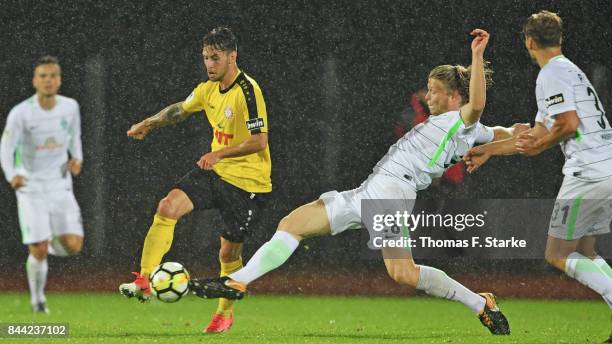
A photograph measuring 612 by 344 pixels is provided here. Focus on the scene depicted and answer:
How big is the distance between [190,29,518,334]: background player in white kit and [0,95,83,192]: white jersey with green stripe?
46.0 inches

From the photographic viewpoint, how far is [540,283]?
11352mm

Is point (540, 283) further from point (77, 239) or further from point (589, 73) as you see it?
point (77, 239)

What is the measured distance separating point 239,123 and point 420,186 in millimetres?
1290

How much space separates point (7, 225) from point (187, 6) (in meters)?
3.58

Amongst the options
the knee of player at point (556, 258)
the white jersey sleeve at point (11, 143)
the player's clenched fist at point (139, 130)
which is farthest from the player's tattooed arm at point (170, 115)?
the knee of player at point (556, 258)

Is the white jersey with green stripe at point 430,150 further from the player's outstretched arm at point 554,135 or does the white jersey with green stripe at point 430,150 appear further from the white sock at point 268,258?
the white sock at point 268,258

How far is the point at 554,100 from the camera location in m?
6.15

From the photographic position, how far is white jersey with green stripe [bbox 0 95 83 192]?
19.7 ft

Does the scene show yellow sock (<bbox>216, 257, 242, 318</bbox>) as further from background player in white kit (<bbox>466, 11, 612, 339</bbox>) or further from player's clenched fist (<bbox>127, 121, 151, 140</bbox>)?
background player in white kit (<bbox>466, 11, 612, 339</bbox>)

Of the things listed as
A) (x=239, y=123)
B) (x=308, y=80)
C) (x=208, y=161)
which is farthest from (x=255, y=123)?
(x=308, y=80)

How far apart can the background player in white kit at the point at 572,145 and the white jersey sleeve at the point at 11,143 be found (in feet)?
9.08

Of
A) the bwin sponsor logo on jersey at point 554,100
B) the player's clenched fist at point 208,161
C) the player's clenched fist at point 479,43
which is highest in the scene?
the player's clenched fist at point 479,43

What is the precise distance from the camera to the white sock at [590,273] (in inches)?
249

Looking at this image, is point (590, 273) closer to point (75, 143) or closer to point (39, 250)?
point (75, 143)
